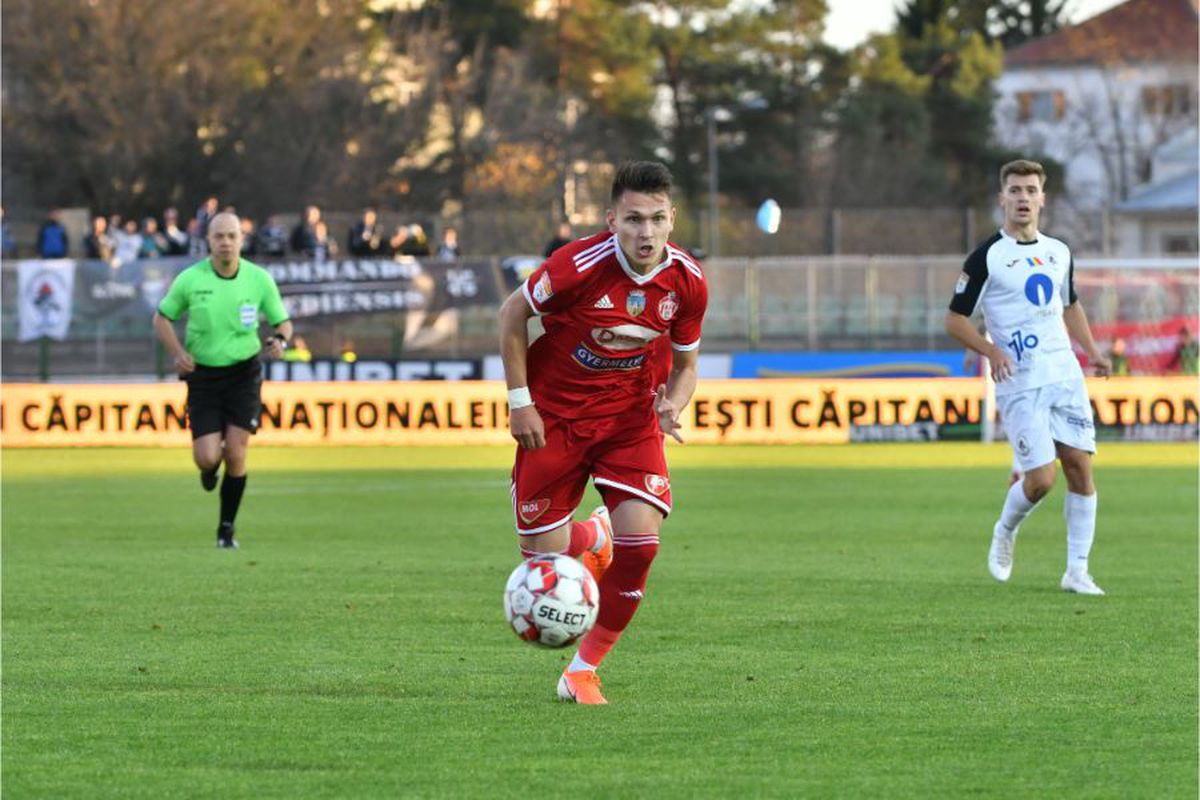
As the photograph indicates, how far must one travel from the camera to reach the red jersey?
8375 mm

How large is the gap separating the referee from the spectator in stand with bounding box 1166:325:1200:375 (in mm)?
19613

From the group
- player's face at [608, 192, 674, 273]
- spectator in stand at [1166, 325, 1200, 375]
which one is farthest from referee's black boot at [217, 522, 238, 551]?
spectator in stand at [1166, 325, 1200, 375]

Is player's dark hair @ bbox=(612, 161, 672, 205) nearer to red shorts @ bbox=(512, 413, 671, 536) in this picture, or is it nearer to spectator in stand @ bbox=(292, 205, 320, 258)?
red shorts @ bbox=(512, 413, 671, 536)

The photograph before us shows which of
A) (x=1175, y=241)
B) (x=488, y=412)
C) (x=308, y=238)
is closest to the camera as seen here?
(x=488, y=412)

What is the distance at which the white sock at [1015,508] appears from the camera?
12656mm

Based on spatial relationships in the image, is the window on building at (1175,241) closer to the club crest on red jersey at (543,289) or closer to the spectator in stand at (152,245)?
the spectator in stand at (152,245)

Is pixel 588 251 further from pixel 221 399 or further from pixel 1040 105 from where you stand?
pixel 1040 105

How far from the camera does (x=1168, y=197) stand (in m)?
74.7

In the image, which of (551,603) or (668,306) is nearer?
(551,603)

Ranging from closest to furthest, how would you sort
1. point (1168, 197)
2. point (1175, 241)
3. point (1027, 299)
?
1. point (1027, 299)
2. point (1175, 241)
3. point (1168, 197)

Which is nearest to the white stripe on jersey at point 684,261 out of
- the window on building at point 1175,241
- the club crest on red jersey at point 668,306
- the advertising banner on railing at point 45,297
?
the club crest on red jersey at point 668,306

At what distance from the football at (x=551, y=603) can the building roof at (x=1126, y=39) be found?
79.1 m

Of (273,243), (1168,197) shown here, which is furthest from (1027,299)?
(1168,197)

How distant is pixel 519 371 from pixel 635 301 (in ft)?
1.70
